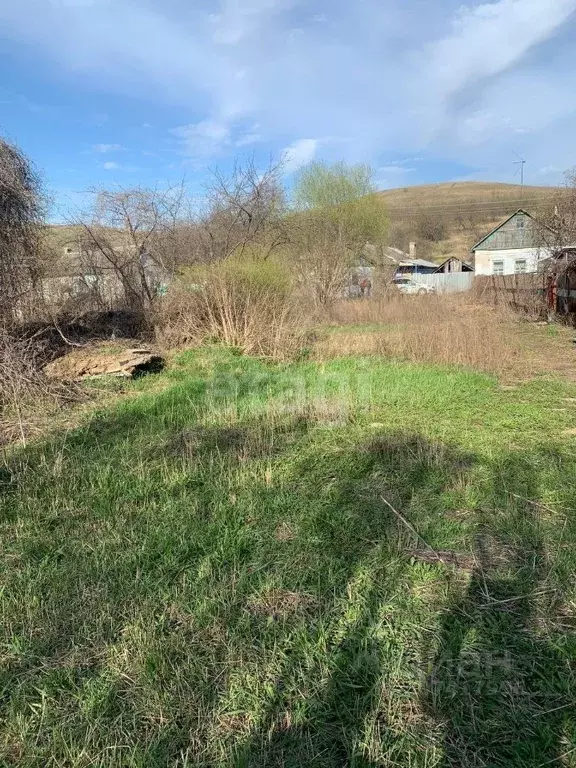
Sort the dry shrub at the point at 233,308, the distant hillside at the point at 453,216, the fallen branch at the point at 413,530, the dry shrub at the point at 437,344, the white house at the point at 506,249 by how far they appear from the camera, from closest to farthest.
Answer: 1. the fallen branch at the point at 413,530
2. the dry shrub at the point at 437,344
3. the dry shrub at the point at 233,308
4. the white house at the point at 506,249
5. the distant hillside at the point at 453,216

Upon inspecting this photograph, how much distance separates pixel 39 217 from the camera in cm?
950

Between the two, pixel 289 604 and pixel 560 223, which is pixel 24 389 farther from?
pixel 560 223

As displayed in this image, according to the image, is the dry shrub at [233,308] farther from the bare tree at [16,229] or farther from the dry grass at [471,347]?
the bare tree at [16,229]

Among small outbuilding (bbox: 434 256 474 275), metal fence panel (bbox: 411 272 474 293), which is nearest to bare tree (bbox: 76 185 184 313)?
metal fence panel (bbox: 411 272 474 293)

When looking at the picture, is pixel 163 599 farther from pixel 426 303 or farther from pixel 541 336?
pixel 426 303

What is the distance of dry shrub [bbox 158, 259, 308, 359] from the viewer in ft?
42.3

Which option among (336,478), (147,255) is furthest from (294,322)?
(336,478)

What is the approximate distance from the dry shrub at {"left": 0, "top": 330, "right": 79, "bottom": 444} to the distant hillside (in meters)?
61.1

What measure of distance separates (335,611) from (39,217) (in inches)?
376

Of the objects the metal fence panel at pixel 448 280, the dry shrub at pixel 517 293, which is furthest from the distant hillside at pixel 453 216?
the dry shrub at pixel 517 293

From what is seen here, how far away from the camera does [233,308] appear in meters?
13.4

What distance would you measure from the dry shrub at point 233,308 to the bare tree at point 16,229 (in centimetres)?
443

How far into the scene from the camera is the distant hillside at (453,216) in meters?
74.6

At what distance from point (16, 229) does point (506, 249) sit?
4224 cm
